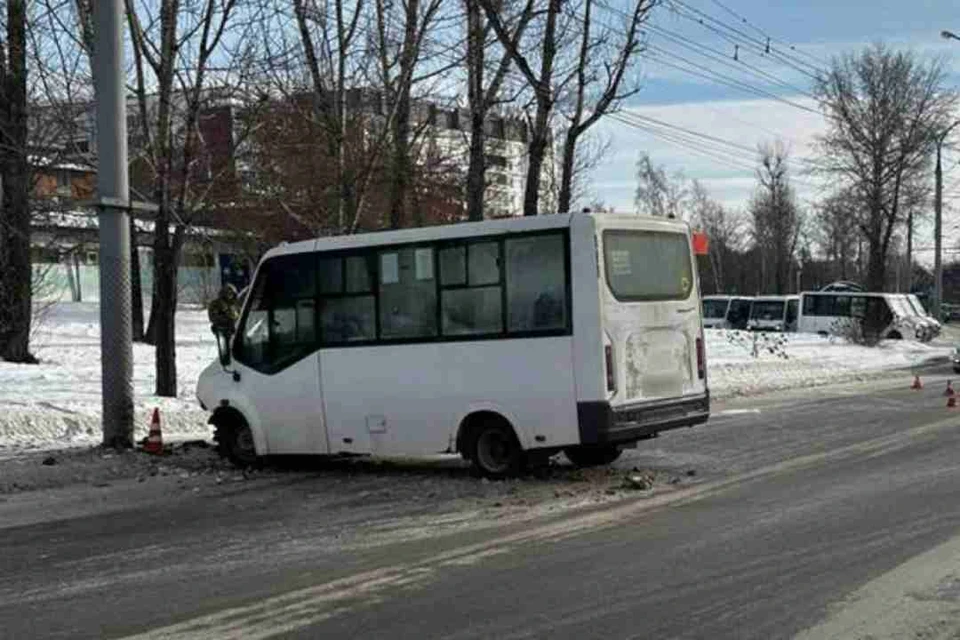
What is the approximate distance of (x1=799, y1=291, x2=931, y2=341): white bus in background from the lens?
45.5 metres

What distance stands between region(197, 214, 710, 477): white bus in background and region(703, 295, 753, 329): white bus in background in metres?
47.5

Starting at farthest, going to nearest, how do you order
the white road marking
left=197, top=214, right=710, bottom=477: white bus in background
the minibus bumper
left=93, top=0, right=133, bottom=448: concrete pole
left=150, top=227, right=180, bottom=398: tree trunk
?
1. left=150, top=227, right=180, bottom=398: tree trunk
2. left=93, top=0, right=133, bottom=448: concrete pole
3. left=197, top=214, right=710, bottom=477: white bus in background
4. the minibus bumper
5. the white road marking

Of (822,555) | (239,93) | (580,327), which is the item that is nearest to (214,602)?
(822,555)

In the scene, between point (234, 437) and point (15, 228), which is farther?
point (15, 228)

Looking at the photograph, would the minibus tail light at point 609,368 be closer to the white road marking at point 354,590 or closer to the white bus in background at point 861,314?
the white road marking at point 354,590

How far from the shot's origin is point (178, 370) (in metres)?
21.3

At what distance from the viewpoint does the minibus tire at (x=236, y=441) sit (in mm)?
12828

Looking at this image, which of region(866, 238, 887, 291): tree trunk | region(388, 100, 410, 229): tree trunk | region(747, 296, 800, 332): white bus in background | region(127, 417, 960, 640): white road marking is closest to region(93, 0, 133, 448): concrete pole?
region(388, 100, 410, 229): tree trunk

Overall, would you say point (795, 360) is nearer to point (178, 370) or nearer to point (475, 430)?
point (178, 370)

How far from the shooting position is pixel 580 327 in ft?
34.6

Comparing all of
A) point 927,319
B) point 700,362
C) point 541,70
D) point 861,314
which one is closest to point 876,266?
point 927,319

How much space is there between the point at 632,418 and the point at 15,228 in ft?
45.4

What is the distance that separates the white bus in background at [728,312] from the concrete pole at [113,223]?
47102mm

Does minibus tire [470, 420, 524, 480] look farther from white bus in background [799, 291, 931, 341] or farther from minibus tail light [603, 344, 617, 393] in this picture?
white bus in background [799, 291, 931, 341]
